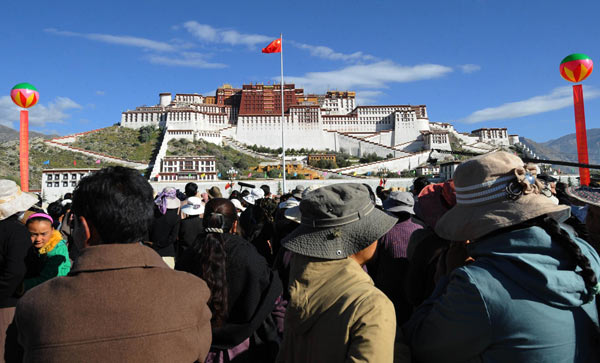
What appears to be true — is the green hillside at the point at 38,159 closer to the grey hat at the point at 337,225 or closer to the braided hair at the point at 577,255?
the grey hat at the point at 337,225

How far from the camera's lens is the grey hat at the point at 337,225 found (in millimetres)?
1793

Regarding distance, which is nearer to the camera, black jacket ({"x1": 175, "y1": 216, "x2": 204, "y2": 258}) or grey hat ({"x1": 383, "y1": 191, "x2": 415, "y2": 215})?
grey hat ({"x1": 383, "y1": 191, "x2": 415, "y2": 215})

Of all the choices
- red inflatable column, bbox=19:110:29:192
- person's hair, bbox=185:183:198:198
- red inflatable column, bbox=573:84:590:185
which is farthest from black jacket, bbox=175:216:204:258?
red inflatable column, bbox=19:110:29:192

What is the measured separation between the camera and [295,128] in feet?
224

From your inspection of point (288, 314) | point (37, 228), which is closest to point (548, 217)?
point (288, 314)

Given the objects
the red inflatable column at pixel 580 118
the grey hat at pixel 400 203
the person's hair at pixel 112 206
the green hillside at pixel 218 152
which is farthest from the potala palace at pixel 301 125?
the person's hair at pixel 112 206

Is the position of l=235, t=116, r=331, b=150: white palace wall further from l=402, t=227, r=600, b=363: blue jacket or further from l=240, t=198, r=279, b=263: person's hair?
l=402, t=227, r=600, b=363: blue jacket

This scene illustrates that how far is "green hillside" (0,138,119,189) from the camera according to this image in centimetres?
4874

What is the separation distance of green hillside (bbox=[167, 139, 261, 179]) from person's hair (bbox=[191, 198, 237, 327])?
49.8 m

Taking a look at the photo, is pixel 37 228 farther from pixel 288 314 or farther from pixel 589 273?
pixel 589 273

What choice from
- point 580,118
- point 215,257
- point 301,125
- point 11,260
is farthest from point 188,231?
point 301,125

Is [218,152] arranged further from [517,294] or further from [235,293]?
[517,294]

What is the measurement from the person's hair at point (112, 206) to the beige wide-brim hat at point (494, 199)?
132 centimetres

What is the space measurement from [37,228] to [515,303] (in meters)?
4.00
